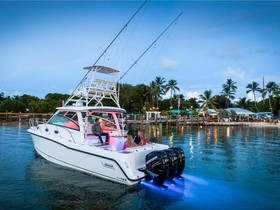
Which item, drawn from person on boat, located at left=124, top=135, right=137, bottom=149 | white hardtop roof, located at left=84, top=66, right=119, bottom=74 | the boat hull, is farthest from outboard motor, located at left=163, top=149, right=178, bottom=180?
white hardtop roof, located at left=84, top=66, right=119, bottom=74

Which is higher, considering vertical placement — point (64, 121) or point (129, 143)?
point (64, 121)

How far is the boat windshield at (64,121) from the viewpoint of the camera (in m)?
10.5

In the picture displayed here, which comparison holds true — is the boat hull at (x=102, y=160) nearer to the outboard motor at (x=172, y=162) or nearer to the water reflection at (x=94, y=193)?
the water reflection at (x=94, y=193)

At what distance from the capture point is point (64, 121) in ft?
36.2

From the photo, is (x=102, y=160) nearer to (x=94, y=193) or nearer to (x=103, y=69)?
(x=94, y=193)

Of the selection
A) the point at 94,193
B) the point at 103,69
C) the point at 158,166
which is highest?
the point at 103,69

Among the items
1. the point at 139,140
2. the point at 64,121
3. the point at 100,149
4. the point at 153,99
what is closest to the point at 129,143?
the point at 139,140

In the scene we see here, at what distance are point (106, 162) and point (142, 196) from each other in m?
1.63

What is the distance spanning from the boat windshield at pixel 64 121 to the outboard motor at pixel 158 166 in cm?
378

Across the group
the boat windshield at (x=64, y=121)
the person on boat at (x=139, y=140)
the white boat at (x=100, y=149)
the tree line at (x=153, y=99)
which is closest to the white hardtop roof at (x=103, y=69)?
the white boat at (x=100, y=149)

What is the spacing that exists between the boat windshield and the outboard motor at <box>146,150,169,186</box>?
149 inches

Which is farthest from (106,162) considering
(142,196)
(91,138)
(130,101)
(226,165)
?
(130,101)

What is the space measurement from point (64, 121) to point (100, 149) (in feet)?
10.6

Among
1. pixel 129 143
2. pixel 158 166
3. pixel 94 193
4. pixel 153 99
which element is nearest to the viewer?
pixel 158 166
